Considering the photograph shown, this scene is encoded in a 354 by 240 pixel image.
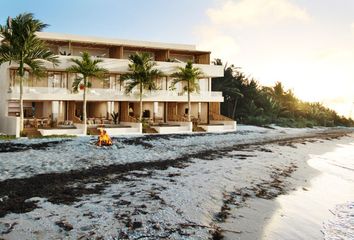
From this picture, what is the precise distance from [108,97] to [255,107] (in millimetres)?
27400

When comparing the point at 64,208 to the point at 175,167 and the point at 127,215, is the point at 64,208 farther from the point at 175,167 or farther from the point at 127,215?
the point at 175,167

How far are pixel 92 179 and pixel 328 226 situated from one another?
7951 millimetres

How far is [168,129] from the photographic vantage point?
33.7 meters

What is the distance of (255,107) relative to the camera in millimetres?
53844

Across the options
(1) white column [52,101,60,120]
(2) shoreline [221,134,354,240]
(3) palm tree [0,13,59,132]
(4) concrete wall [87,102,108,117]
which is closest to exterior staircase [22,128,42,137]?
(3) palm tree [0,13,59,132]

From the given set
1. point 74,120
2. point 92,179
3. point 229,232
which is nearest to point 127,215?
point 229,232

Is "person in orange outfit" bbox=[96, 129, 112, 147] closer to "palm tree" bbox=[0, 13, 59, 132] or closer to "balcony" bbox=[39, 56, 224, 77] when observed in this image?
"palm tree" bbox=[0, 13, 59, 132]

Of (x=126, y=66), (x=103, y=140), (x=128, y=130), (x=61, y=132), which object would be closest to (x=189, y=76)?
(x=126, y=66)

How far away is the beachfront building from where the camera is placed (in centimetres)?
3023

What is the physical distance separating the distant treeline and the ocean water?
34462 millimetres

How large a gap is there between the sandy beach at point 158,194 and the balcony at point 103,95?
10058mm

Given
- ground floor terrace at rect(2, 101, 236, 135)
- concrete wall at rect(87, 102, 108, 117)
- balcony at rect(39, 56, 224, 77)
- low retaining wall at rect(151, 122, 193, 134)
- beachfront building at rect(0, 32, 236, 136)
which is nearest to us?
ground floor terrace at rect(2, 101, 236, 135)

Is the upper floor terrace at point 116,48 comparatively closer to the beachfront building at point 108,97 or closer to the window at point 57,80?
the beachfront building at point 108,97

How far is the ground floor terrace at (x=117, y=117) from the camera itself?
98.8 ft
